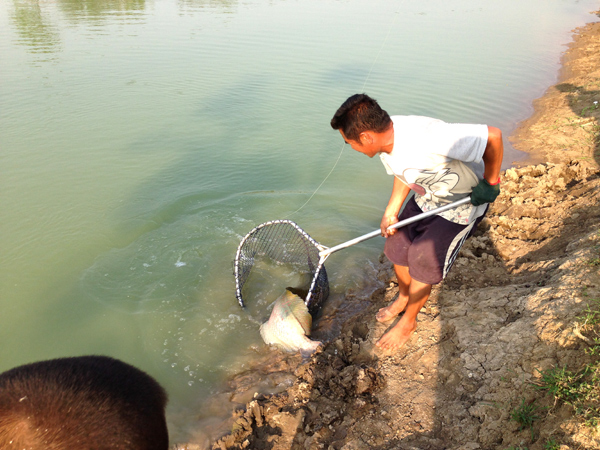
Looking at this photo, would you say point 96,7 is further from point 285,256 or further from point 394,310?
point 394,310

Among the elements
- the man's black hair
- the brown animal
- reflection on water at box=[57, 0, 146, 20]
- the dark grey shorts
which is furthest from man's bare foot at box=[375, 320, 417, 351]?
reflection on water at box=[57, 0, 146, 20]

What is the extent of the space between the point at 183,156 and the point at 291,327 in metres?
4.08

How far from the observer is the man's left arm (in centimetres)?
233

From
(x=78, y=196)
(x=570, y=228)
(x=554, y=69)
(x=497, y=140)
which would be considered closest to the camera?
(x=497, y=140)

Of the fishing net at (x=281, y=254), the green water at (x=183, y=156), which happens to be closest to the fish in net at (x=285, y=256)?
the fishing net at (x=281, y=254)

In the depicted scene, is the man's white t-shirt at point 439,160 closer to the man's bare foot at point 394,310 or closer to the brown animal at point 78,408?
the man's bare foot at point 394,310

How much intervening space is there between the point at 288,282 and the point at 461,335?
6.17 ft

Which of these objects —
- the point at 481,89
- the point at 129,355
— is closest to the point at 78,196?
the point at 129,355

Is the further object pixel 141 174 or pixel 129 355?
pixel 141 174

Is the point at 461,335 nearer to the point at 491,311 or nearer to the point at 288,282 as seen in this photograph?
the point at 491,311

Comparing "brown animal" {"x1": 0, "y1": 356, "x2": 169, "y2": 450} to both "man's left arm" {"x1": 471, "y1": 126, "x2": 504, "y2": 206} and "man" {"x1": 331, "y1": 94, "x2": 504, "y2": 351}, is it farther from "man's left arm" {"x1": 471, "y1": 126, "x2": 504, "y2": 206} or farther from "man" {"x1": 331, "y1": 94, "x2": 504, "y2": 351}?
"man's left arm" {"x1": 471, "y1": 126, "x2": 504, "y2": 206}

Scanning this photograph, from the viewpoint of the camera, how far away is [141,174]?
6.06 m

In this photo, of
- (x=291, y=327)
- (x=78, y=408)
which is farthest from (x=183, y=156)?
(x=78, y=408)

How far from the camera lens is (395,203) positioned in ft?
10.0
